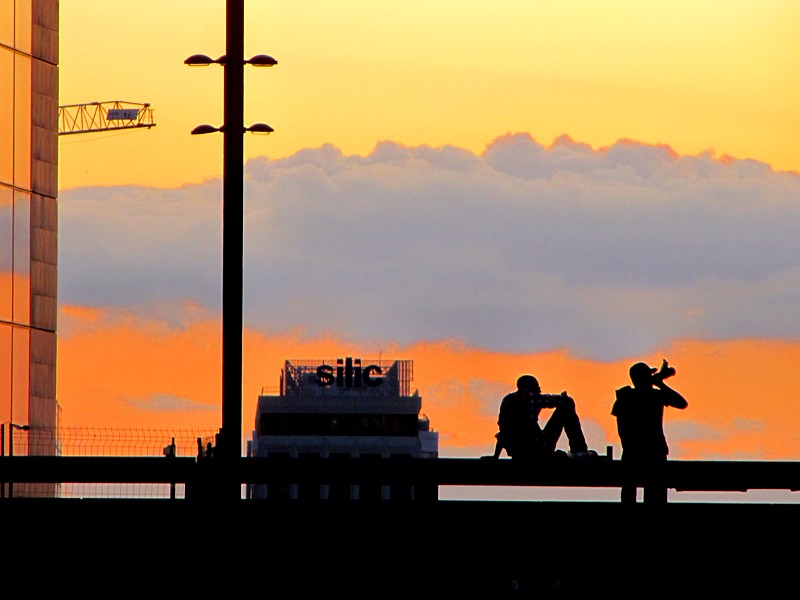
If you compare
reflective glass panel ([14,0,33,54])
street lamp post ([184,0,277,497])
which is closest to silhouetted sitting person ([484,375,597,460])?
street lamp post ([184,0,277,497])

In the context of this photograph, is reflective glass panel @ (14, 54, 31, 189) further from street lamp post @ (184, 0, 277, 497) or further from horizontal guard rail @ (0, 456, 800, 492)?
horizontal guard rail @ (0, 456, 800, 492)

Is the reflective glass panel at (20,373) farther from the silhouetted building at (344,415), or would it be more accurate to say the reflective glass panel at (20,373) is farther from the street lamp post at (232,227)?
the silhouetted building at (344,415)

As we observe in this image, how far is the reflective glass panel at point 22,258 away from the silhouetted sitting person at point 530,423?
Answer: 90.5ft

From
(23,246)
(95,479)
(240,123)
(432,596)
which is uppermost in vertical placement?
(23,246)

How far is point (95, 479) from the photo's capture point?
55.1ft

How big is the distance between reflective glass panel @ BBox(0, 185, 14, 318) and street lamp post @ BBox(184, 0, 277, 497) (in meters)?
26.2

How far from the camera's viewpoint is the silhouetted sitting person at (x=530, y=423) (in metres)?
17.7

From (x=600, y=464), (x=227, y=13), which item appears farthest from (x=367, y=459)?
(x=227, y=13)

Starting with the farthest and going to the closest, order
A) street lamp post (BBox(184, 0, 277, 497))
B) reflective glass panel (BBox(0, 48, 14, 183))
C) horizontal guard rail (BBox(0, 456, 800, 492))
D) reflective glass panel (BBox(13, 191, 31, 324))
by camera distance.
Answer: reflective glass panel (BBox(13, 191, 31, 324)), reflective glass panel (BBox(0, 48, 14, 183)), street lamp post (BBox(184, 0, 277, 497)), horizontal guard rail (BBox(0, 456, 800, 492))

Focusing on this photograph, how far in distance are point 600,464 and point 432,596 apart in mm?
2062

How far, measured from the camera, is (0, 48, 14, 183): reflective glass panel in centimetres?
4309

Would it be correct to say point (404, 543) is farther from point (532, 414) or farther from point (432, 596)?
point (532, 414)

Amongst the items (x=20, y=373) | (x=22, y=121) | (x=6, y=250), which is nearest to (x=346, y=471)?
(x=20, y=373)

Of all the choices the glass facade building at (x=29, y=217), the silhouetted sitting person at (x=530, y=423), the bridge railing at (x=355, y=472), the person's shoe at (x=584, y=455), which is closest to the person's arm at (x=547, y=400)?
the silhouetted sitting person at (x=530, y=423)
